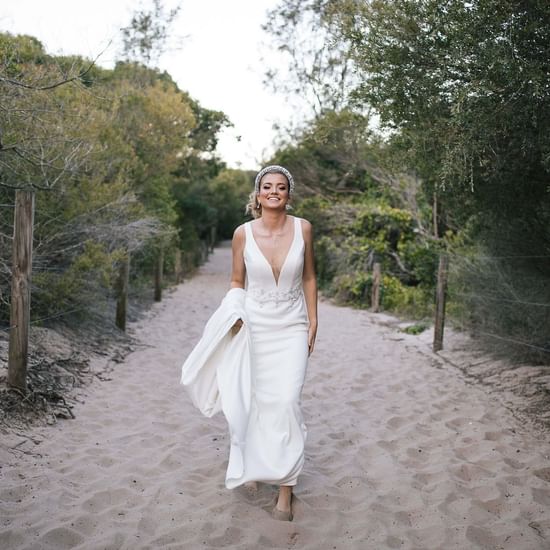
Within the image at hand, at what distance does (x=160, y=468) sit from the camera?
430 cm

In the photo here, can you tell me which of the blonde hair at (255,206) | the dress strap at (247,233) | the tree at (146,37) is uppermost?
the tree at (146,37)

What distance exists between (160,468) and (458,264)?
19.1ft

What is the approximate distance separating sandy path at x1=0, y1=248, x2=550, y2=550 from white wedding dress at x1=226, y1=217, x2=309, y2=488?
0.33m

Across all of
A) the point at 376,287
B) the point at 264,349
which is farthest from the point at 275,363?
the point at 376,287

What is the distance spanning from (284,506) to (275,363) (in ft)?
2.78

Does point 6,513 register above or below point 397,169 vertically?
below

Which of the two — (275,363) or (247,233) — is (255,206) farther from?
(275,363)

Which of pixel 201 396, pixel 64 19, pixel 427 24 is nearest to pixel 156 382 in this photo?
pixel 201 396

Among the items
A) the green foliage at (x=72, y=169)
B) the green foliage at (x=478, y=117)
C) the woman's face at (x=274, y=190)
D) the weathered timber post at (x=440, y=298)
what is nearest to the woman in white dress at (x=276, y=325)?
the woman's face at (x=274, y=190)

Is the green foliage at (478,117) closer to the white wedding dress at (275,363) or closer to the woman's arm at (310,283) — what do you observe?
the woman's arm at (310,283)

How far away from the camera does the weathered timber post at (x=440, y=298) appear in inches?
350

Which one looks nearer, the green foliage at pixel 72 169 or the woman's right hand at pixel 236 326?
the woman's right hand at pixel 236 326

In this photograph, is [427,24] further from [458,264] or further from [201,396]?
[458,264]

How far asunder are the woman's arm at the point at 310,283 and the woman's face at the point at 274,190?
226 mm
